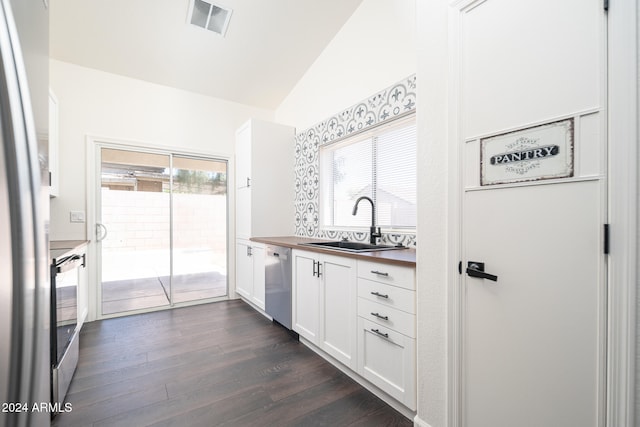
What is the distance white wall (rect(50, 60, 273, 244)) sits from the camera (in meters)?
2.83

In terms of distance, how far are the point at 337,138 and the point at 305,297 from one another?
1.64 m

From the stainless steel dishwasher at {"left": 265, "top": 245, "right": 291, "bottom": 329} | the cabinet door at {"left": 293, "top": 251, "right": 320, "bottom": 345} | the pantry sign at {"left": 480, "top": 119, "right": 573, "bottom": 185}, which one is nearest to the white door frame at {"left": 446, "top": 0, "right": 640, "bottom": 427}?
the pantry sign at {"left": 480, "top": 119, "right": 573, "bottom": 185}

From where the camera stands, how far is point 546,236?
3.32 feet

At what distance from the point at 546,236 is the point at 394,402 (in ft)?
4.15

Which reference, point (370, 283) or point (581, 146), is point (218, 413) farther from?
point (581, 146)

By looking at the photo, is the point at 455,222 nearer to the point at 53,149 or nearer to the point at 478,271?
the point at 478,271

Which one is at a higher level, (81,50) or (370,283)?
(81,50)

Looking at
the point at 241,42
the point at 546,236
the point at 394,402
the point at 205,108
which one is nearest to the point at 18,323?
the point at 546,236

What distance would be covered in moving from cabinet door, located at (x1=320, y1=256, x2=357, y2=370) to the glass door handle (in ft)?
8.40

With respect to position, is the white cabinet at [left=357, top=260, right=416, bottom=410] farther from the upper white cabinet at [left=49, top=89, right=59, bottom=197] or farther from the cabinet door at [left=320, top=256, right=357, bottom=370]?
the upper white cabinet at [left=49, top=89, right=59, bottom=197]

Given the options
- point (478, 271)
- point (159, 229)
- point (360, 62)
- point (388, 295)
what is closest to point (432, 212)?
point (478, 271)

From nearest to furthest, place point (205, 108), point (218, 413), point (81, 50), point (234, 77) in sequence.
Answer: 1. point (218, 413)
2. point (81, 50)
3. point (234, 77)
4. point (205, 108)

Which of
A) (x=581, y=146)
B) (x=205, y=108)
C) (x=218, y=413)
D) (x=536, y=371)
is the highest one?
(x=205, y=108)

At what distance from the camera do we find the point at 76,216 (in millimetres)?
2887
